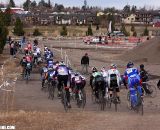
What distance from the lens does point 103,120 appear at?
658 inches

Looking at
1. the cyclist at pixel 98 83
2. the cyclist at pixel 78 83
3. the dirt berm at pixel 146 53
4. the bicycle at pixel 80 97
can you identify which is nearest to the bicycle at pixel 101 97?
the cyclist at pixel 98 83

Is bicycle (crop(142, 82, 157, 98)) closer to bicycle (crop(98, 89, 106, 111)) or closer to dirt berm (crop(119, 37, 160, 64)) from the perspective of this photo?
bicycle (crop(98, 89, 106, 111))

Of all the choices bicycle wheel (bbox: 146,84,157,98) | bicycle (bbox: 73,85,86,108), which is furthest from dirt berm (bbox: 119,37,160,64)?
bicycle (bbox: 73,85,86,108)

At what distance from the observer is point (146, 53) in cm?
5709

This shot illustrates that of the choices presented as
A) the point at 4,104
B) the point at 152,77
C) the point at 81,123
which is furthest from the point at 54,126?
the point at 152,77

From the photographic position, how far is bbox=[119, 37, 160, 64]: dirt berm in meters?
54.7

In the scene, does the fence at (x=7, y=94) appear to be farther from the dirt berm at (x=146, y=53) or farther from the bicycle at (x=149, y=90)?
the dirt berm at (x=146, y=53)

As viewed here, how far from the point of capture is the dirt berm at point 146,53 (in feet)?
179

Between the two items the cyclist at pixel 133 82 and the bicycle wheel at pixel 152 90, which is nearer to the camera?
the cyclist at pixel 133 82

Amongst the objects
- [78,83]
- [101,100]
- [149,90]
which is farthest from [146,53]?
[78,83]

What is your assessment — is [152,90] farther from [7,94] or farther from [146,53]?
[146,53]

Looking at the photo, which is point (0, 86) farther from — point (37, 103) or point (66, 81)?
point (66, 81)

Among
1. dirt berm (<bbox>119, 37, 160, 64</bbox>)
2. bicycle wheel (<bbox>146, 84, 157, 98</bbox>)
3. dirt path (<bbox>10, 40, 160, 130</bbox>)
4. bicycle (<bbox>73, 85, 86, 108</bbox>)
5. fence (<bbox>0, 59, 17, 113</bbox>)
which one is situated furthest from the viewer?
dirt berm (<bbox>119, 37, 160, 64</bbox>)

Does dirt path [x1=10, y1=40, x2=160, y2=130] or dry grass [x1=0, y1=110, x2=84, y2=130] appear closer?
dry grass [x1=0, y1=110, x2=84, y2=130]
